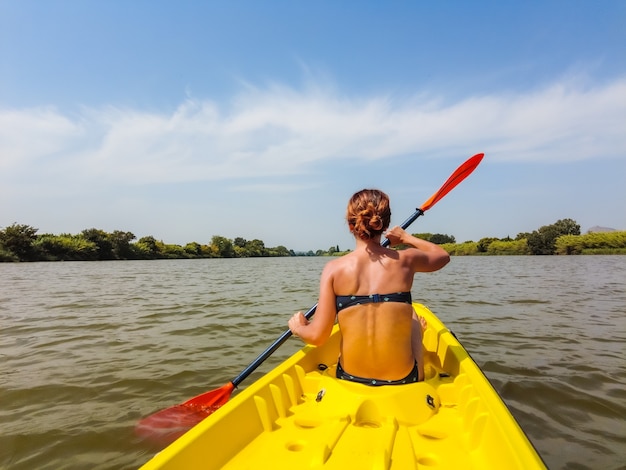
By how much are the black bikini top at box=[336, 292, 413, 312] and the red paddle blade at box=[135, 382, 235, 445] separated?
6.61 feet

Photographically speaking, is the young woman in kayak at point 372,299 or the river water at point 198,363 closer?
the young woman in kayak at point 372,299

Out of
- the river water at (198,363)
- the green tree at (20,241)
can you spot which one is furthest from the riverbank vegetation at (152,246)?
the river water at (198,363)

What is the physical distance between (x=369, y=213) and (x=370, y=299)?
0.56 m

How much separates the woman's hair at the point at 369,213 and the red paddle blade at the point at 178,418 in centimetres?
236

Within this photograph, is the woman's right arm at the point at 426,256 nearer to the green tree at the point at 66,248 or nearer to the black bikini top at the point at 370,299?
the black bikini top at the point at 370,299

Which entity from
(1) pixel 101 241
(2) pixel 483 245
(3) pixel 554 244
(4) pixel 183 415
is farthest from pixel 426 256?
(2) pixel 483 245

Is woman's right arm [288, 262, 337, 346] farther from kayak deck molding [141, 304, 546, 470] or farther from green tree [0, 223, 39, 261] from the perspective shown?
green tree [0, 223, 39, 261]

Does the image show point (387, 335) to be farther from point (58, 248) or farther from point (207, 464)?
point (58, 248)

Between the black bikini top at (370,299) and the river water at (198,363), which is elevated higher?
the black bikini top at (370,299)

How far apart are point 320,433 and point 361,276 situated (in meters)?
0.99

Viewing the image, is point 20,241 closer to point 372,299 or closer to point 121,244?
point 121,244

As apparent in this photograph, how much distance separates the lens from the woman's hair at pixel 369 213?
2555 millimetres

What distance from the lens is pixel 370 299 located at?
2.54 meters

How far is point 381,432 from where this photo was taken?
89.2 inches
